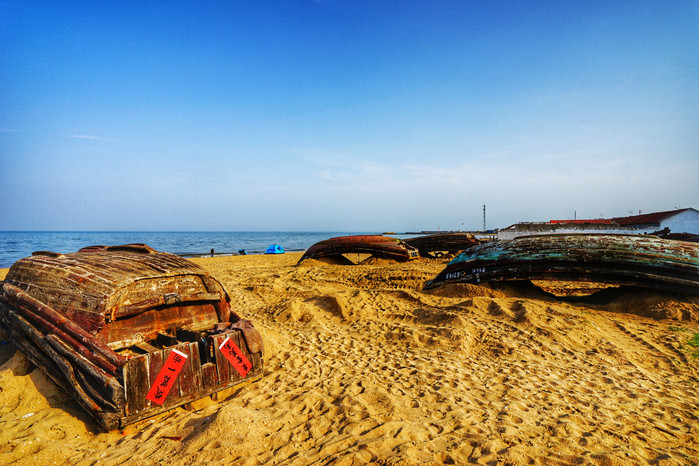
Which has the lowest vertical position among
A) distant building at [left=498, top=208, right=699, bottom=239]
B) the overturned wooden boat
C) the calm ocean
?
the calm ocean

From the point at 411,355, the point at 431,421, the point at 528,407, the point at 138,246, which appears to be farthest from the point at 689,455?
the point at 138,246

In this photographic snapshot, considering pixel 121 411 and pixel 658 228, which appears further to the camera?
pixel 658 228

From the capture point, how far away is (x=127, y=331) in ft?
13.9

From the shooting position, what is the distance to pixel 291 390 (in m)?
3.94

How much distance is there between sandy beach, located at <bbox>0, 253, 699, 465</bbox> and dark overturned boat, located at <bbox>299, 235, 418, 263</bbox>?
9.11 meters

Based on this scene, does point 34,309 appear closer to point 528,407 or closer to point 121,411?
point 121,411

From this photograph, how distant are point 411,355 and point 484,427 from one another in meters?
2.01

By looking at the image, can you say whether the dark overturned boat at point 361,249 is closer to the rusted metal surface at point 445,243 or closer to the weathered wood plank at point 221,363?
the rusted metal surface at point 445,243

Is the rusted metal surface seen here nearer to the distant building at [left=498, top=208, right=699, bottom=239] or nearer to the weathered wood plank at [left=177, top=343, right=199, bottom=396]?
the distant building at [left=498, top=208, right=699, bottom=239]

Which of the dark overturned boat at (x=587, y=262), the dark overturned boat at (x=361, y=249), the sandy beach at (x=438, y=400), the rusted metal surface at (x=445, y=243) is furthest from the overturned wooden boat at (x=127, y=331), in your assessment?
the rusted metal surface at (x=445, y=243)

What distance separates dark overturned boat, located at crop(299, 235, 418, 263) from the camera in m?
15.8

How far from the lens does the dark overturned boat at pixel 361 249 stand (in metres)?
15.8

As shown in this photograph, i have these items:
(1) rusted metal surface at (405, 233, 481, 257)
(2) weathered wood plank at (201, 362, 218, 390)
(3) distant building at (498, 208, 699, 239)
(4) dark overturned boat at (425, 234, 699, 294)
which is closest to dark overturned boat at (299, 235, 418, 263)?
(1) rusted metal surface at (405, 233, 481, 257)

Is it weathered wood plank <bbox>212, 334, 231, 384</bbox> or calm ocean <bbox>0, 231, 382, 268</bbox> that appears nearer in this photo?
weathered wood plank <bbox>212, 334, 231, 384</bbox>
